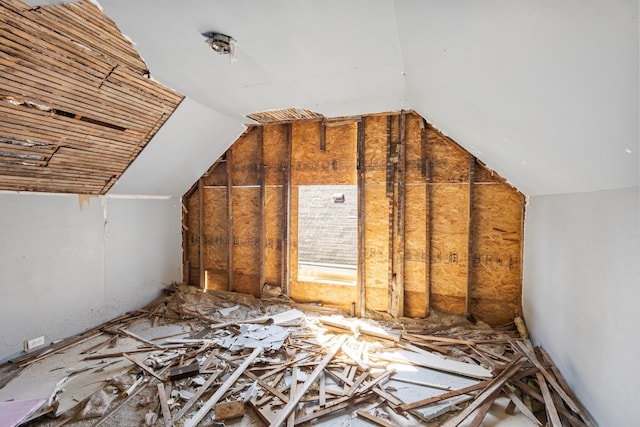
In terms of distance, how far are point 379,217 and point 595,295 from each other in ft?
9.07

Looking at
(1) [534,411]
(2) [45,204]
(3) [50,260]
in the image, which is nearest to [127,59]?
(2) [45,204]

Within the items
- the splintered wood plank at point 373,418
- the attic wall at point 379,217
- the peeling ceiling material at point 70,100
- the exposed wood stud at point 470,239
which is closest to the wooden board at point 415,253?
the attic wall at point 379,217

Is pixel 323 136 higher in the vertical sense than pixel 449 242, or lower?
higher

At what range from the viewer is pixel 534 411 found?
2.54m

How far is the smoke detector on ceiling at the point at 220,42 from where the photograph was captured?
208 centimetres

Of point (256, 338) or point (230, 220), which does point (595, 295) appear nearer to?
point (256, 338)

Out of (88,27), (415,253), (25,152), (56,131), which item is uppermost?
(88,27)

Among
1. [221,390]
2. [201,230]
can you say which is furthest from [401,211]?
[201,230]

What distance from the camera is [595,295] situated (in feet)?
7.17

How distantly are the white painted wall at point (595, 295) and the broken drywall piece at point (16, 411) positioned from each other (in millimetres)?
4077

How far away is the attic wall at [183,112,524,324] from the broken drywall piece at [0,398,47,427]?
312 centimetres

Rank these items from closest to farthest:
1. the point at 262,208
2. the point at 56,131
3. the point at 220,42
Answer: the point at 220,42 < the point at 56,131 < the point at 262,208

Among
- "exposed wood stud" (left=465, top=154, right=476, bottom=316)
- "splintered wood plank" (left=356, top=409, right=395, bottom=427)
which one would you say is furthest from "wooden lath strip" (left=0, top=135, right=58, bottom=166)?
"exposed wood stud" (left=465, top=154, right=476, bottom=316)

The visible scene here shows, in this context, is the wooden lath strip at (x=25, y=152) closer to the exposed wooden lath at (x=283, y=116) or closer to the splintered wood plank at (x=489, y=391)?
the exposed wooden lath at (x=283, y=116)
